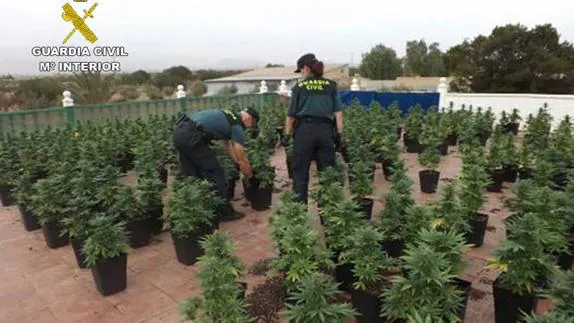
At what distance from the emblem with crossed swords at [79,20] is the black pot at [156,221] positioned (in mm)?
8316

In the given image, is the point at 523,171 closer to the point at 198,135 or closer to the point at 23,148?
the point at 198,135

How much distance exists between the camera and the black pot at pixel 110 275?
304 cm

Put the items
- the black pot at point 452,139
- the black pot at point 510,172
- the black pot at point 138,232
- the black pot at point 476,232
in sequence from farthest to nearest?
the black pot at point 452,139
the black pot at point 510,172
the black pot at point 138,232
the black pot at point 476,232

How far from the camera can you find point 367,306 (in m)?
2.48

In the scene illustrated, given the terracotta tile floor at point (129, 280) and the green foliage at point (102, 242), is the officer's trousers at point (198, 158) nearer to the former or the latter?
the terracotta tile floor at point (129, 280)

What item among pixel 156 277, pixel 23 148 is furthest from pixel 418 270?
pixel 23 148

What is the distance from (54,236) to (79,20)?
9065 millimetres

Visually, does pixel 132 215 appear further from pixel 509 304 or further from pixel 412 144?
pixel 412 144

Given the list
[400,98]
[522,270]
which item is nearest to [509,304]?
[522,270]

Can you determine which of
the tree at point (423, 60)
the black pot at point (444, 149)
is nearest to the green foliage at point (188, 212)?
the black pot at point (444, 149)

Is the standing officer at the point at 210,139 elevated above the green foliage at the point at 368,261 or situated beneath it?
elevated above

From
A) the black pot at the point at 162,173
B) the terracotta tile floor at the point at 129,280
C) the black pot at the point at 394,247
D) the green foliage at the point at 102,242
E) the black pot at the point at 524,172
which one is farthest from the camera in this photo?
the black pot at the point at 162,173

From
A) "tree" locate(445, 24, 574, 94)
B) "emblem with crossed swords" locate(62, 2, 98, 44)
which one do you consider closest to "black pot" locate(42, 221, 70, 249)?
"emblem with crossed swords" locate(62, 2, 98, 44)

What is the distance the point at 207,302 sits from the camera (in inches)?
88.5
